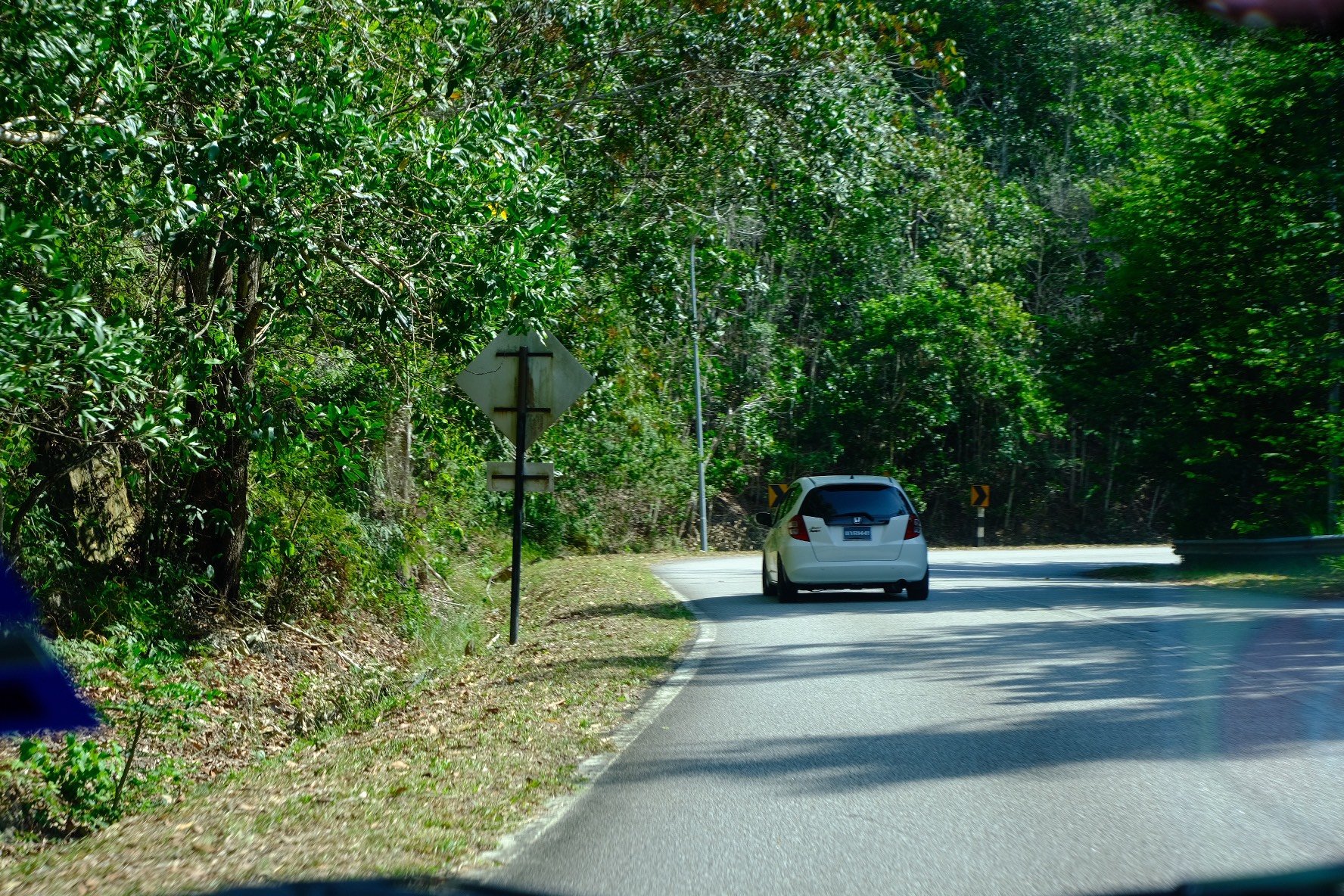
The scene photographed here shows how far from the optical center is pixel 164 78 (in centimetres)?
914

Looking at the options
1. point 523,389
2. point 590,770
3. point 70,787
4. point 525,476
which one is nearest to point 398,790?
point 590,770

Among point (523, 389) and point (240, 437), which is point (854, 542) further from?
point (240, 437)

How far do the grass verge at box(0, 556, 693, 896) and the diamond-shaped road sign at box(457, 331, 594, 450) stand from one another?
237cm

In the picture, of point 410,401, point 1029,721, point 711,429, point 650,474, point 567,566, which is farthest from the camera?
point 711,429

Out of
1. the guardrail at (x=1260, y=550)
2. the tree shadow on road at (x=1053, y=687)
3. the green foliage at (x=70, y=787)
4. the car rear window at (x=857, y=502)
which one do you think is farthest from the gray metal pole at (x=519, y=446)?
the guardrail at (x=1260, y=550)

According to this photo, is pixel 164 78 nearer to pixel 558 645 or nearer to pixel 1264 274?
pixel 558 645

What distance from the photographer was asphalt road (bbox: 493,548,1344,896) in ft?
17.5

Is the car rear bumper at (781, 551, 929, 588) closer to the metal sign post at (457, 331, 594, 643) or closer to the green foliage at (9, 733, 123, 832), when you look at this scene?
the metal sign post at (457, 331, 594, 643)

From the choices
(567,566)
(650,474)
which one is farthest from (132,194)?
(650,474)

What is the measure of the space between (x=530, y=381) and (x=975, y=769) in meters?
7.54

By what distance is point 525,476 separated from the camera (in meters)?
13.8

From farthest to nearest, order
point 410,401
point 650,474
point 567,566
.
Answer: point 650,474
point 567,566
point 410,401

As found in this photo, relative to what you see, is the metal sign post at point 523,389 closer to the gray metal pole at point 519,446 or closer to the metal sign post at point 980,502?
the gray metal pole at point 519,446

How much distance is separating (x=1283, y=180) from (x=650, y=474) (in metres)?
19.1
